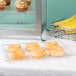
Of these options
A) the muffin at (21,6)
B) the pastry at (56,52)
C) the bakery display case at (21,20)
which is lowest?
the pastry at (56,52)

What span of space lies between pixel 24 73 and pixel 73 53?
25 centimetres

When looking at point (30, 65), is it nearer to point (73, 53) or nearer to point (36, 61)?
point (36, 61)

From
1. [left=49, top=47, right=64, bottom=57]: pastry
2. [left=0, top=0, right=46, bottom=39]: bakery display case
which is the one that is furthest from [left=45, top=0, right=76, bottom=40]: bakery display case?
[left=49, top=47, right=64, bottom=57]: pastry

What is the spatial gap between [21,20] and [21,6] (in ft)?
A: 0.24

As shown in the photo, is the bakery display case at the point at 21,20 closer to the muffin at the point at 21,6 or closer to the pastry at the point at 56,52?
the muffin at the point at 21,6

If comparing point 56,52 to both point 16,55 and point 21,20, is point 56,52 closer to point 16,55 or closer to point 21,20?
point 16,55

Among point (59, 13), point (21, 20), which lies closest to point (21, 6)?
point (21, 20)

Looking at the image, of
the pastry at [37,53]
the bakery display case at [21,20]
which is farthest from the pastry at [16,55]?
the bakery display case at [21,20]

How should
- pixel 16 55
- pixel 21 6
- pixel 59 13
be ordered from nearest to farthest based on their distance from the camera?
pixel 16 55, pixel 21 6, pixel 59 13

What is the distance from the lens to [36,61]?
0.93m

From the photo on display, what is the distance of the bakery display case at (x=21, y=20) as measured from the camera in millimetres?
1196

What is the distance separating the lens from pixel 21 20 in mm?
1238

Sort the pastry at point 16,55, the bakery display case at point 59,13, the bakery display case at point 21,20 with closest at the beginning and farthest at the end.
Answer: the pastry at point 16,55 < the bakery display case at point 21,20 < the bakery display case at point 59,13

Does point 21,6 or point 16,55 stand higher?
point 21,6
